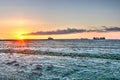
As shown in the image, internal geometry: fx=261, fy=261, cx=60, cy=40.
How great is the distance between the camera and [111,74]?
26125mm

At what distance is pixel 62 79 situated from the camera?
2380 cm

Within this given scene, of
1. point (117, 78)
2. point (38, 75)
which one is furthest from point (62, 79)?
point (117, 78)

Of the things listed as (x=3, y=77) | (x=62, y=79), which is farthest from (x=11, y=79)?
(x=62, y=79)

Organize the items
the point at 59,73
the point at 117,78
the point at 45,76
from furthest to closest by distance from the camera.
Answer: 1. the point at 59,73
2. the point at 45,76
3. the point at 117,78

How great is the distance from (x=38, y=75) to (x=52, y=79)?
2686 mm

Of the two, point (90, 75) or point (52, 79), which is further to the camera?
point (90, 75)

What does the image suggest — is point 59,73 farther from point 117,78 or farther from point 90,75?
point 117,78

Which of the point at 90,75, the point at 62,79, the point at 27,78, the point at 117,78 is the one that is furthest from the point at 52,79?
the point at 117,78

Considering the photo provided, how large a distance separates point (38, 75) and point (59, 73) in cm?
235

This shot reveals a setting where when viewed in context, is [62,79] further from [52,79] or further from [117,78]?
[117,78]

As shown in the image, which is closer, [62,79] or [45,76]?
[62,79]

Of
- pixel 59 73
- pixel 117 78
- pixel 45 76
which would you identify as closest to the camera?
pixel 117 78

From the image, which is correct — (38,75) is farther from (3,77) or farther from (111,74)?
(111,74)

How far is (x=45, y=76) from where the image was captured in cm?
2538
